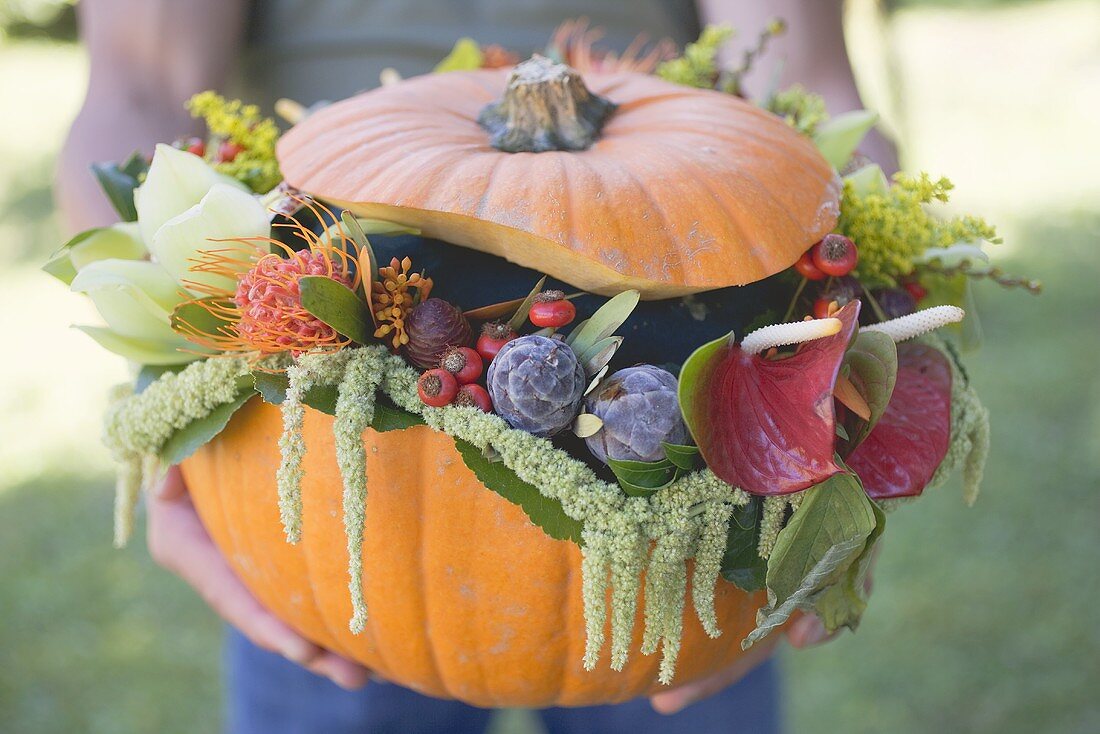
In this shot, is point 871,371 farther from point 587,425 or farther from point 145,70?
point 145,70

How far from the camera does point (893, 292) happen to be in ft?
2.90

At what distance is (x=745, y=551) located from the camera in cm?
75

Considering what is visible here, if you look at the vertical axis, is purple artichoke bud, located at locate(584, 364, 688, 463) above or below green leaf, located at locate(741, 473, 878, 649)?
above

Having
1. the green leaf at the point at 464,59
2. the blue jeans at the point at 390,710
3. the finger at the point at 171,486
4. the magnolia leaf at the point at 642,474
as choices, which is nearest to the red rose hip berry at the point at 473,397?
the magnolia leaf at the point at 642,474

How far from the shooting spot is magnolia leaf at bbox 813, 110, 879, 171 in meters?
1.01

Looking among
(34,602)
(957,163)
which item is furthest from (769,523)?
(957,163)

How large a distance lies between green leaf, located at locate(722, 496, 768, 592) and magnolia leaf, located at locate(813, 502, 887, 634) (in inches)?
1.9

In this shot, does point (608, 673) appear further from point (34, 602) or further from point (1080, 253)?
point (1080, 253)

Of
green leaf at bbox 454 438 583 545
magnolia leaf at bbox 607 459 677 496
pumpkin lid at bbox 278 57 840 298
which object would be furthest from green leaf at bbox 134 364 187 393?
magnolia leaf at bbox 607 459 677 496

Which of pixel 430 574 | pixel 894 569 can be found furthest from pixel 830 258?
pixel 894 569

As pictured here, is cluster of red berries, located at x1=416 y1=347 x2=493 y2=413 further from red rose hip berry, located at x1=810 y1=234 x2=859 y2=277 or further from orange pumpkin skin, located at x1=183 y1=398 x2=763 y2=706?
red rose hip berry, located at x1=810 y1=234 x2=859 y2=277

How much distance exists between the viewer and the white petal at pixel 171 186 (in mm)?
811

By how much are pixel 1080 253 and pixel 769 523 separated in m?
3.53

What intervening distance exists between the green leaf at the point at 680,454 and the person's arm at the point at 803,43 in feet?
3.07
